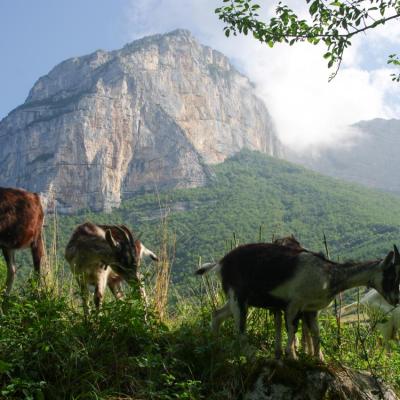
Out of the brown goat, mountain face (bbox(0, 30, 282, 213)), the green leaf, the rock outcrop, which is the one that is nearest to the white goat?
the rock outcrop

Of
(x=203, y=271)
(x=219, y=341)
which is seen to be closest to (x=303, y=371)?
(x=219, y=341)

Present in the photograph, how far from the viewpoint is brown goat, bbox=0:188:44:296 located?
285 inches

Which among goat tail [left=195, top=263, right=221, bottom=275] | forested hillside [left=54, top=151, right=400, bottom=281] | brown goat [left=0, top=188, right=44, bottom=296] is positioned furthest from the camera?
forested hillside [left=54, top=151, right=400, bottom=281]

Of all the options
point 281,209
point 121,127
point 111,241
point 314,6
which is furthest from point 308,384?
point 121,127

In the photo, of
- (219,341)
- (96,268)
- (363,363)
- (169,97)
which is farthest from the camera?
(169,97)

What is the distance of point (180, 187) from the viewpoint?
414ft

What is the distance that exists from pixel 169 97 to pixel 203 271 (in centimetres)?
15312

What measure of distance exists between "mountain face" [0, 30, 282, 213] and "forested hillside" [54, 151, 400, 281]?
880cm

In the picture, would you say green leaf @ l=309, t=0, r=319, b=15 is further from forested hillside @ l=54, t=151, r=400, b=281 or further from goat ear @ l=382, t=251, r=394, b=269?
forested hillside @ l=54, t=151, r=400, b=281

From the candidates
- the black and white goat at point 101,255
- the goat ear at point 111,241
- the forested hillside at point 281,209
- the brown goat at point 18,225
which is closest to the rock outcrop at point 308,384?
the black and white goat at point 101,255

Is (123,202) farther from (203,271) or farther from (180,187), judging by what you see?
(203,271)

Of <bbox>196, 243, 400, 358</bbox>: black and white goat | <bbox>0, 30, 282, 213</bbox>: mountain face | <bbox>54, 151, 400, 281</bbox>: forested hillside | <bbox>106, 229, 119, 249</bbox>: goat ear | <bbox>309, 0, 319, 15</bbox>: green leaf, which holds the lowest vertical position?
<bbox>54, 151, 400, 281</bbox>: forested hillside

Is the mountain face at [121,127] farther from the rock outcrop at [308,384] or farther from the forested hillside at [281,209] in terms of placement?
the rock outcrop at [308,384]

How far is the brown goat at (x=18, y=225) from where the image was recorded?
7.24 meters
